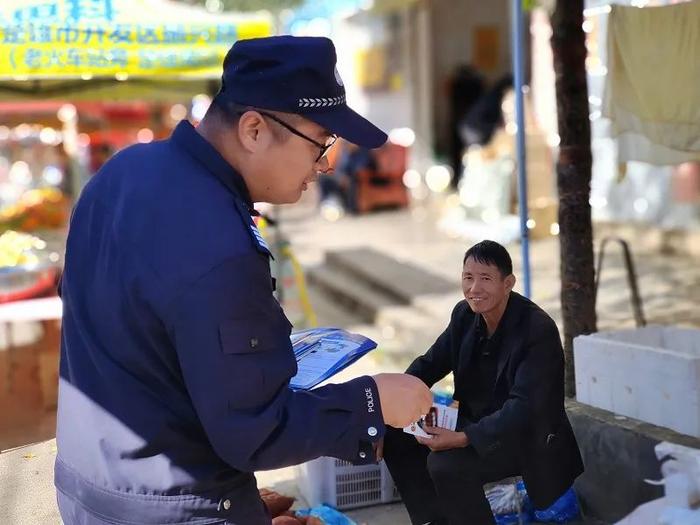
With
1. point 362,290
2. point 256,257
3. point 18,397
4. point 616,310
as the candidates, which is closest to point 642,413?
point 256,257

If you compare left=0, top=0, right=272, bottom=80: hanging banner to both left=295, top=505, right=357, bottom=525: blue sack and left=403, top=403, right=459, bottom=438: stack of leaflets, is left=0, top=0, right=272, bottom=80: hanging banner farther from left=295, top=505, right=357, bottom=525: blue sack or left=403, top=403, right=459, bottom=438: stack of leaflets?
left=403, top=403, right=459, bottom=438: stack of leaflets

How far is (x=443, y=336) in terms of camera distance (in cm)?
338

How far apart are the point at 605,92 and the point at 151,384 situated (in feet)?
11.3

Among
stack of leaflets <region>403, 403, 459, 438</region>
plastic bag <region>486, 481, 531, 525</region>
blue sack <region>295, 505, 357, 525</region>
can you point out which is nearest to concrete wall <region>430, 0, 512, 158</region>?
plastic bag <region>486, 481, 531, 525</region>

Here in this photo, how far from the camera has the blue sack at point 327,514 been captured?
11.7 ft

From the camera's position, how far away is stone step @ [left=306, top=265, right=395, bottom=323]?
346 inches

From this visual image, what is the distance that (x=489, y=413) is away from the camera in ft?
10.6

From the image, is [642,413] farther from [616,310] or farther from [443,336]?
[616,310]

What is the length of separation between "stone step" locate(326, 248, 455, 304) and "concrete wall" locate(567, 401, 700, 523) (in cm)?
461

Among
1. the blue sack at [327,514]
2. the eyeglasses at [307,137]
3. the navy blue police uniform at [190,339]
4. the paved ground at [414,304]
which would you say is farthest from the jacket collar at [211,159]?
the paved ground at [414,304]

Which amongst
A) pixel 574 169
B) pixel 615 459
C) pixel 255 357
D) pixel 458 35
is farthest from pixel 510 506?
pixel 458 35

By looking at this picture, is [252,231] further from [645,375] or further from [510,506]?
[510,506]

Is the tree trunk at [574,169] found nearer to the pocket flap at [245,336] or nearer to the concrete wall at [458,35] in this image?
the pocket flap at [245,336]

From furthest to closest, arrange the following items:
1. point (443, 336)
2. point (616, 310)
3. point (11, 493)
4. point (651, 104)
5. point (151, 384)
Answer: point (616, 310)
point (651, 104)
point (11, 493)
point (443, 336)
point (151, 384)
